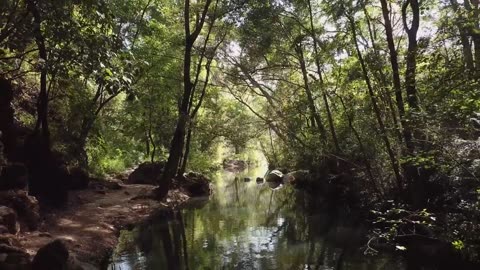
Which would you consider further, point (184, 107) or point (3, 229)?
point (184, 107)

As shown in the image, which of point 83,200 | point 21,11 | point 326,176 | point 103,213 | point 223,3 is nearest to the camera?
point 21,11

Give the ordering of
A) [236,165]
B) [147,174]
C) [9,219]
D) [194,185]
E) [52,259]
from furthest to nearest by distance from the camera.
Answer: [236,165] → [147,174] → [194,185] → [9,219] → [52,259]

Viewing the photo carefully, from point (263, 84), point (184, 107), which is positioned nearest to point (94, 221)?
point (184, 107)

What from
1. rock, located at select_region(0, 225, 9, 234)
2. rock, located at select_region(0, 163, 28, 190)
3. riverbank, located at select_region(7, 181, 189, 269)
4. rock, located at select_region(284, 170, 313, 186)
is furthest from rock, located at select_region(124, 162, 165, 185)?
rock, located at select_region(0, 225, 9, 234)

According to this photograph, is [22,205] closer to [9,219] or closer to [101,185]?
[9,219]

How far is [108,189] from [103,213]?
5718 mm

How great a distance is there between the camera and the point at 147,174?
2575 centimetres

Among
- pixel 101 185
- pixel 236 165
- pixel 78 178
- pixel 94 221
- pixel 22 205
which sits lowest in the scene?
pixel 94 221

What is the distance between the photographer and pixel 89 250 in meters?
10.6

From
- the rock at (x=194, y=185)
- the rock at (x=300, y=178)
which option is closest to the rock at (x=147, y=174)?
the rock at (x=194, y=185)

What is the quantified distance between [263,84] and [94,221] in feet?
53.2

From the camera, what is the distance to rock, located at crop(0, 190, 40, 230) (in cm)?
1067

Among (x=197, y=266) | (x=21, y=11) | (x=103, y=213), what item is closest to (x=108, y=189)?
(x=103, y=213)

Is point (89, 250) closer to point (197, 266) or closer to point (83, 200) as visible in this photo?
point (197, 266)
